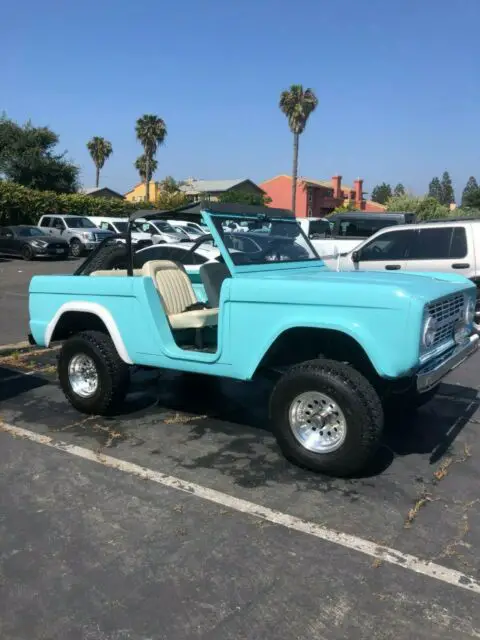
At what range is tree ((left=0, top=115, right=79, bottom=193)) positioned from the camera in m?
36.5

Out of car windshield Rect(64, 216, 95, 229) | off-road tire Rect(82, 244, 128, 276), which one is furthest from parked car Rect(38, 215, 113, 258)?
off-road tire Rect(82, 244, 128, 276)

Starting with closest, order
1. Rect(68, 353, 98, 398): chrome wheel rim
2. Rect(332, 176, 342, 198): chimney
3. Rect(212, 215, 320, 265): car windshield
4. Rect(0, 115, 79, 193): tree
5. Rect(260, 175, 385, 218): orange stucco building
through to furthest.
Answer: Rect(212, 215, 320, 265): car windshield < Rect(68, 353, 98, 398): chrome wheel rim < Rect(0, 115, 79, 193): tree < Rect(260, 175, 385, 218): orange stucco building < Rect(332, 176, 342, 198): chimney

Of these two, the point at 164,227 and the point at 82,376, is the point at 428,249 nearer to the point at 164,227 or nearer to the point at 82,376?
the point at 82,376

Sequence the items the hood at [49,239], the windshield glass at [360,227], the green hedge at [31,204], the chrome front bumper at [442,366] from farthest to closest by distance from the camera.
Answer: the green hedge at [31,204] < the hood at [49,239] < the windshield glass at [360,227] < the chrome front bumper at [442,366]

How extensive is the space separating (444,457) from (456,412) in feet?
3.90

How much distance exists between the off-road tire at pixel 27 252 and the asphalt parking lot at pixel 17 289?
195 mm

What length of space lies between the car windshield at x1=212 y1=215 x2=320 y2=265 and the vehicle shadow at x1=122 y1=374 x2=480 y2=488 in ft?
4.88

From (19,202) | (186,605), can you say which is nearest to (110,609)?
(186,605)

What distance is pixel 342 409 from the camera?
3.88 m

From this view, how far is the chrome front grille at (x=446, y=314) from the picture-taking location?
4.00m

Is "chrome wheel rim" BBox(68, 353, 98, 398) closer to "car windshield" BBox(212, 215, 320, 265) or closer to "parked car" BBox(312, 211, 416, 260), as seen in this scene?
"car windshield" BBox(212, 215, 320, 265)

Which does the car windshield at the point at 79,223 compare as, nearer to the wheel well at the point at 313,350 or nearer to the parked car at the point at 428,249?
the parked car at the point at 428,249

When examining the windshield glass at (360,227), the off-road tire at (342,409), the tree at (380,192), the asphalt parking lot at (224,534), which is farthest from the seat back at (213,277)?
the tree at (380,192)

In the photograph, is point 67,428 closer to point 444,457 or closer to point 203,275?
point 203,275
